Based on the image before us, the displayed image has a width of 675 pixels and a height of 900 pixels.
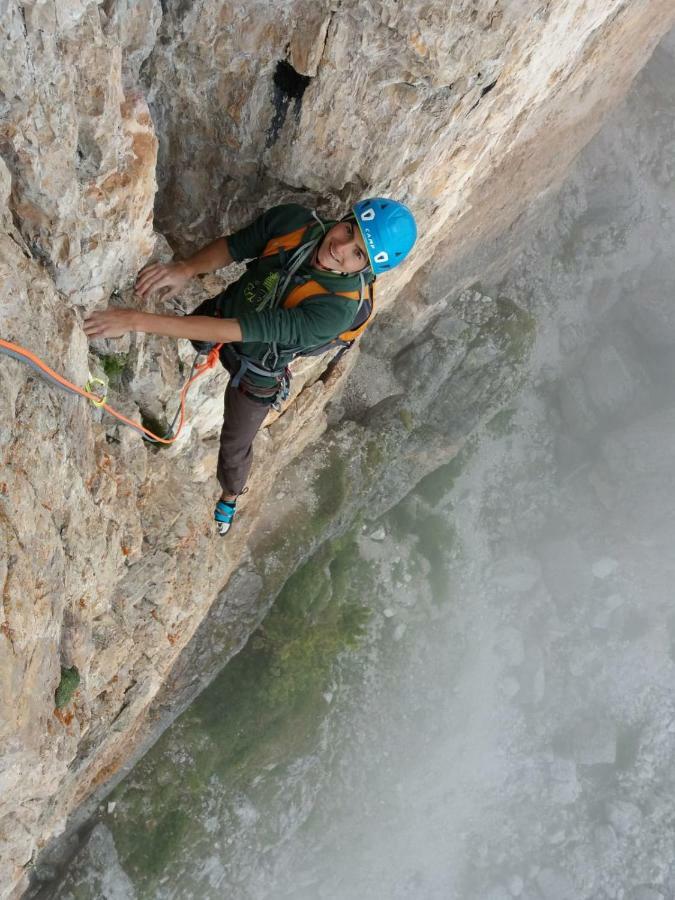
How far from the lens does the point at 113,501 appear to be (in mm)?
5578

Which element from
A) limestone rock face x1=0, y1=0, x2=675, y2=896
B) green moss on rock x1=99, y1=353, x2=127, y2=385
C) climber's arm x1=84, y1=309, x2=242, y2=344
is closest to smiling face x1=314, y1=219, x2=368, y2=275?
climber's arm x1=84, y1=309, x2=242, y2=344

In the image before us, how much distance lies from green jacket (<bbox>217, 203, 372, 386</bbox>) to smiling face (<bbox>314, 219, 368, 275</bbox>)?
5 centimetres

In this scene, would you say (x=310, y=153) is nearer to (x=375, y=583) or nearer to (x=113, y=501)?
(x=113, y=501)

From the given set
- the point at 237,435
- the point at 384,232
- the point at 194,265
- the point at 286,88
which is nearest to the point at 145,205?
the point at 194,265

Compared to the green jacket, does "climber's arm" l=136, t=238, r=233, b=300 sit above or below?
below

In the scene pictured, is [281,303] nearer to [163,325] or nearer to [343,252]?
[343,252]

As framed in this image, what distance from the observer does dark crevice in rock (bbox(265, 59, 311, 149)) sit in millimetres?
5309

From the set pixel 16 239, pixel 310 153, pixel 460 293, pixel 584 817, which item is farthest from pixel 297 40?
pixel 584 817

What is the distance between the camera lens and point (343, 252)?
469cm

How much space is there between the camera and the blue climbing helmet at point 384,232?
4.66 metres

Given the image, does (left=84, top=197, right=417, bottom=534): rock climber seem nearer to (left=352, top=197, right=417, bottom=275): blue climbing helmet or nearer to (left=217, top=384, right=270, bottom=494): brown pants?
(left=352, top=197, right=417, bottom=275): blue climbing helmet

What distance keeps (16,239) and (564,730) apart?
1761 centimetres

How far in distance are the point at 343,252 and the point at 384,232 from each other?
0.30 metres

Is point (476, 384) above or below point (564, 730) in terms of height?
above
